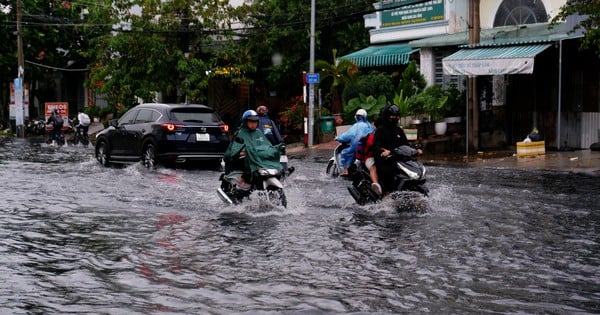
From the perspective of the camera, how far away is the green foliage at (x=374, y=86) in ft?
104

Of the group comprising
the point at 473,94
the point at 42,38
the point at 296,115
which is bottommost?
the point at 296,115

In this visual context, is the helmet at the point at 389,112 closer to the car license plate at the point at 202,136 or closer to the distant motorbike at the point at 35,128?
the car license plate at the point at 202,136

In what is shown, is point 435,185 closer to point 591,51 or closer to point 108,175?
point 108,175

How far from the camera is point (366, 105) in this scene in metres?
30.8

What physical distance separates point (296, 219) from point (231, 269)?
377cm

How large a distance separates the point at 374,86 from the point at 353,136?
1421 cm

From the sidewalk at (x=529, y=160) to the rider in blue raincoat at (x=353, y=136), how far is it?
5656 millimetres

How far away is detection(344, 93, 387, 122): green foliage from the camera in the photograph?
30453 mm

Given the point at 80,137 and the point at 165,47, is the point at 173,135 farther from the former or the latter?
the point at 165,47

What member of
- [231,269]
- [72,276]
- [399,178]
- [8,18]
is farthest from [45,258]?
[8,18]

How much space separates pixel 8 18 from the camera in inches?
1978

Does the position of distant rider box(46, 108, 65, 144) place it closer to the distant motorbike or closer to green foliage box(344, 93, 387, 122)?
green foliage box(344, 93, 387, 122)

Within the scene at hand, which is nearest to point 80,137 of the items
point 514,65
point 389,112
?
Result: point 514,65

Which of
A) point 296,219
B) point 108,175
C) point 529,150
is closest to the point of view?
point 296,219
